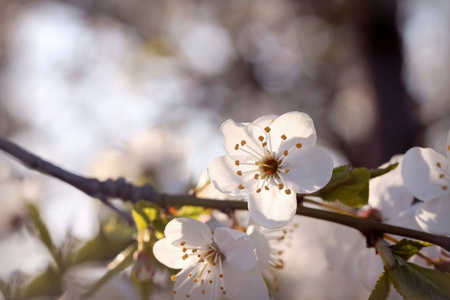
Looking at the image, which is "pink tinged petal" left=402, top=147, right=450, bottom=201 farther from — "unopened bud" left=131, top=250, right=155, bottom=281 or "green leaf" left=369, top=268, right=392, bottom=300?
"unopened bud" left=131, top=250, right=155, bottom=281

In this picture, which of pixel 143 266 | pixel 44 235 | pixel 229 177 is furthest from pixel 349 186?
pixel 44 235

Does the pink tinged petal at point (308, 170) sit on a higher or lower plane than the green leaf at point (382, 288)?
higher

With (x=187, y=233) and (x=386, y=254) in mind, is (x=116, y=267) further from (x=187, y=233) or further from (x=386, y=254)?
(x=386, y=254)

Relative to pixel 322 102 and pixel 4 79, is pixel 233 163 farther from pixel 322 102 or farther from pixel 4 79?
pixel 4 79

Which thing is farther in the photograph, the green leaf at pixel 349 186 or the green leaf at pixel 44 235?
the green leaf at pixel 44 235

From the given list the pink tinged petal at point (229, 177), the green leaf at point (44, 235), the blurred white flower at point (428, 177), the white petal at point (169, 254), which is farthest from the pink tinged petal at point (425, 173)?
the green leaf at point (44, 235)

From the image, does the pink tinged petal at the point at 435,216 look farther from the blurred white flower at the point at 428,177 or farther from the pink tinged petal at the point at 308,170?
the pink tinged petal at the point at 308,170

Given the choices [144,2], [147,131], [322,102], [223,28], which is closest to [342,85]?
[322,102]
